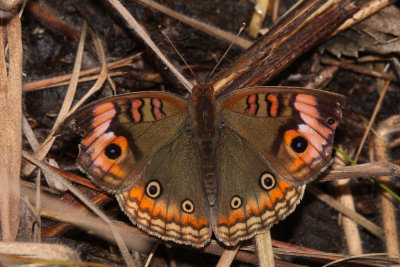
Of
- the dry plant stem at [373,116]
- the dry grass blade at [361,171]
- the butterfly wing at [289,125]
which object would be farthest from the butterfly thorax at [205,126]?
the dry plant stem at [373,116]

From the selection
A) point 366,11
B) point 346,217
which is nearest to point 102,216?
point 346,217

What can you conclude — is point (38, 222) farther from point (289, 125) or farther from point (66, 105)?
point (289, 125)

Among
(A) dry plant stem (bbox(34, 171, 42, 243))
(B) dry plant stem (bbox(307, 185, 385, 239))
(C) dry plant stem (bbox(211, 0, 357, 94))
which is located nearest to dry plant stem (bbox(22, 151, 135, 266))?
(A) dry plant stem (bbox(34, 171, 42, 243))

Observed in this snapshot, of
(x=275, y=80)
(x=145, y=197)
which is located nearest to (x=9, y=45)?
(x=145, y=197)

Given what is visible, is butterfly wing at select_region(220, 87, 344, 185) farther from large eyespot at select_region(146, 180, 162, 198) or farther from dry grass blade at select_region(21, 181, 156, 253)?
dry grass blade at select_region(21, 181, 156, 253)

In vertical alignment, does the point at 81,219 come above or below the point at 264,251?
below

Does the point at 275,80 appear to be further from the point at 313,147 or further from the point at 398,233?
the point at 398,233
